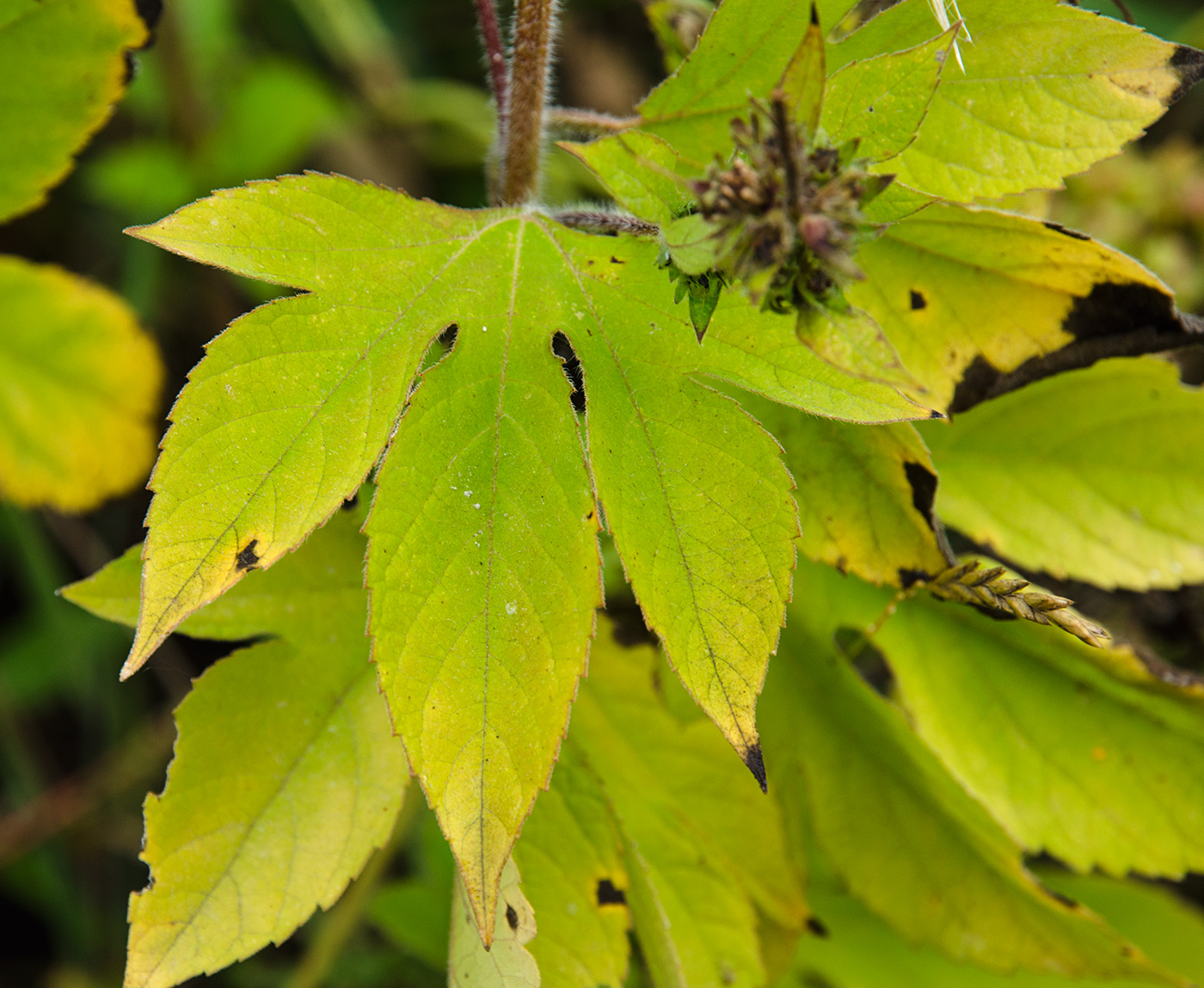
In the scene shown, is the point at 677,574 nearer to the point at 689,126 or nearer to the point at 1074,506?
the point at 689,126

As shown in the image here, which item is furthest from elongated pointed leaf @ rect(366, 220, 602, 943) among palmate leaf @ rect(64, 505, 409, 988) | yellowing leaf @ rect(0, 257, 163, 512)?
yellowing leaf @ rect(0, 257, 163, 512)

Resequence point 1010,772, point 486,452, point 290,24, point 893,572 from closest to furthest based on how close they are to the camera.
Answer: point 486,452
point 893,572
point 1010,772
point 290,24

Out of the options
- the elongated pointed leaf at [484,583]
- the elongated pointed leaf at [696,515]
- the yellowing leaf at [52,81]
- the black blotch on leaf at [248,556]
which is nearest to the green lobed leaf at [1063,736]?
the elongated pointed leaf at [696,515]

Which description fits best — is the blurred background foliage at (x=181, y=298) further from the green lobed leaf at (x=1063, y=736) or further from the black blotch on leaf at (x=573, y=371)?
the black blotch on leaf at (x=573, y=371)

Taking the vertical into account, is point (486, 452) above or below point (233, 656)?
above

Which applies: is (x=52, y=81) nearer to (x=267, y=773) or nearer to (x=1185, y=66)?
(x=267, y=773)

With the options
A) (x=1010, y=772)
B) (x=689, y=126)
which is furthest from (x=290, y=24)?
(x=1010, y=772)
